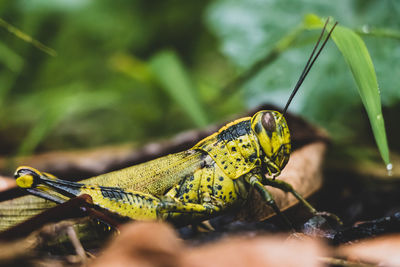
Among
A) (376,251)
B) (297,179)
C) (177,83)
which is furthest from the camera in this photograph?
(177,83)

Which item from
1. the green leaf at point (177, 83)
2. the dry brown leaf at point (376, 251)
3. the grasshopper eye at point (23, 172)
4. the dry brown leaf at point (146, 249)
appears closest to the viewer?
the dry brown leaf at point (146, 249)

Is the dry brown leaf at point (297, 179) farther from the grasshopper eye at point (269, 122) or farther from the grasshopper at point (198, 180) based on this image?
the grasshopper eye at point (269, 122)

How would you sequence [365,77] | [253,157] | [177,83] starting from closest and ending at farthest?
[365,77]
[253,157]
[177,83]

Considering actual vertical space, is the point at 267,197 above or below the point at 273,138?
Result: below

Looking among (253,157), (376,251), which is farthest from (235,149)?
(376,251)

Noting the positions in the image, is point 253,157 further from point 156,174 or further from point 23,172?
point 23,172

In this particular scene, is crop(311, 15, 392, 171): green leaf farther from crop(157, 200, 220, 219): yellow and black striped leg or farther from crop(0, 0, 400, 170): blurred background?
crop(157, 200, 220, 219): yellow and black striped leg

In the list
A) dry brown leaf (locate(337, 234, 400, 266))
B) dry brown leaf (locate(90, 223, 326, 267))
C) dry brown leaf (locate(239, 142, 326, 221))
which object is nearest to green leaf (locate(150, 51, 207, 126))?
dry brown leaf (locate(239, 142, 326, 221))

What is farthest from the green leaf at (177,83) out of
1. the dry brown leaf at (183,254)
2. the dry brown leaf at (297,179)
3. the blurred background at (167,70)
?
the dry brown leaf at (183,254)
